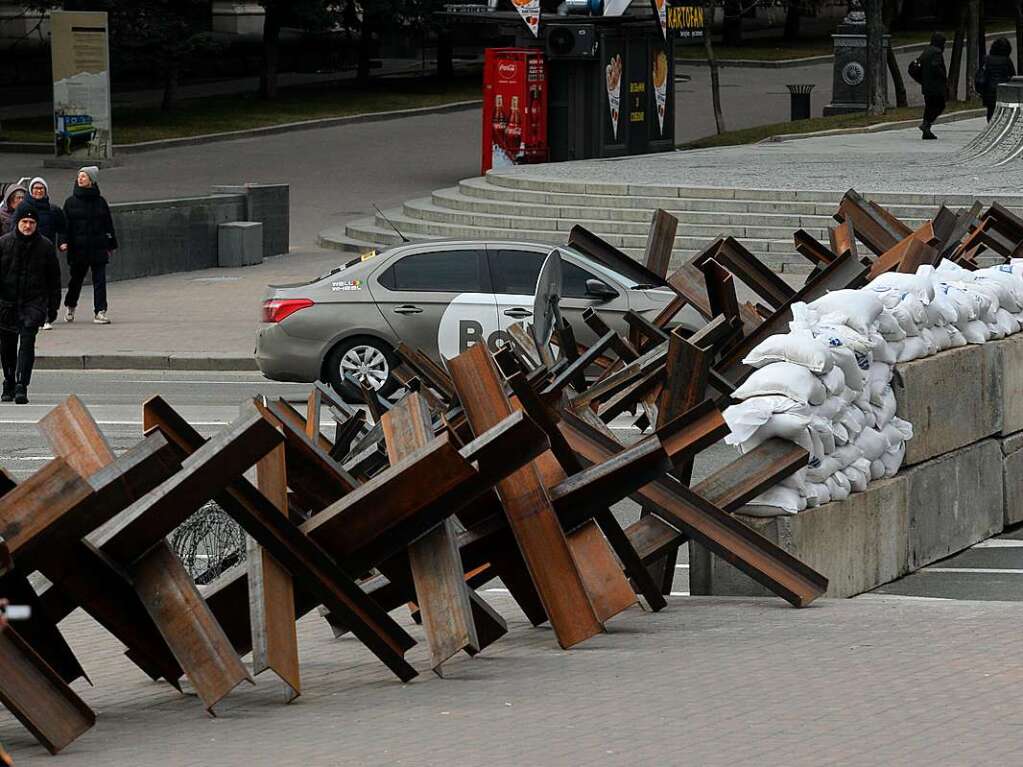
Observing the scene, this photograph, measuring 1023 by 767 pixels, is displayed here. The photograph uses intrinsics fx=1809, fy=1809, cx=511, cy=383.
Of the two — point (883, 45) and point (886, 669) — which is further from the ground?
point (883, 45)

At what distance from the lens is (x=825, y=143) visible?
37.2 m

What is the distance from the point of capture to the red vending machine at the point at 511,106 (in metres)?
33.8

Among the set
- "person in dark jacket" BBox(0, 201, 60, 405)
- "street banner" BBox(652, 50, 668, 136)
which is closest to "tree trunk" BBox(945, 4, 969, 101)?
"street banner" BBox(652, 50, 668, 136)

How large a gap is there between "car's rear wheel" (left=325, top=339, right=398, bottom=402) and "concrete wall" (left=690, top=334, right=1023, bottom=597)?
7.74 m

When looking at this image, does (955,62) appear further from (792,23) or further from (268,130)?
(792,23)

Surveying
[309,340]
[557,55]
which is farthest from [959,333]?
[557,55]

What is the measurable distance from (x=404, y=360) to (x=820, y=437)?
2908mm

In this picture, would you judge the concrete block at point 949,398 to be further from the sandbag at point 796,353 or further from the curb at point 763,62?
the curb at point 763,62

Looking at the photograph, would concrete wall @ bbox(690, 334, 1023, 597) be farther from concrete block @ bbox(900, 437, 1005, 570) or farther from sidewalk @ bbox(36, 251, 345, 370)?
sidewalk @ bbox(36, 251, 345, 370)

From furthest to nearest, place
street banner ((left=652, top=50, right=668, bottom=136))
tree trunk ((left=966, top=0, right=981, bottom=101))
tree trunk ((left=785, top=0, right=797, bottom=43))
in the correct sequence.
→ tree trunk ((left=785, top=0, right=797, bottom=43)) < tree trunk ((left=966, top=0, right=981, bottom=101)) < street banner ((left=652, top=50, right=668, bottom=136))

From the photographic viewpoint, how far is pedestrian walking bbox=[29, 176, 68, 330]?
71.8 feet

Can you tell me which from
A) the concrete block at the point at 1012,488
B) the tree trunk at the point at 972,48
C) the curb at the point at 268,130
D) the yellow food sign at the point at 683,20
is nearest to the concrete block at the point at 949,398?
the concrete block at the point at 1012,488

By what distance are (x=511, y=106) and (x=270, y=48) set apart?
1914 centimetres

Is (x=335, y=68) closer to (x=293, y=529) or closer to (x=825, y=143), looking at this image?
(x=825, y=143)
